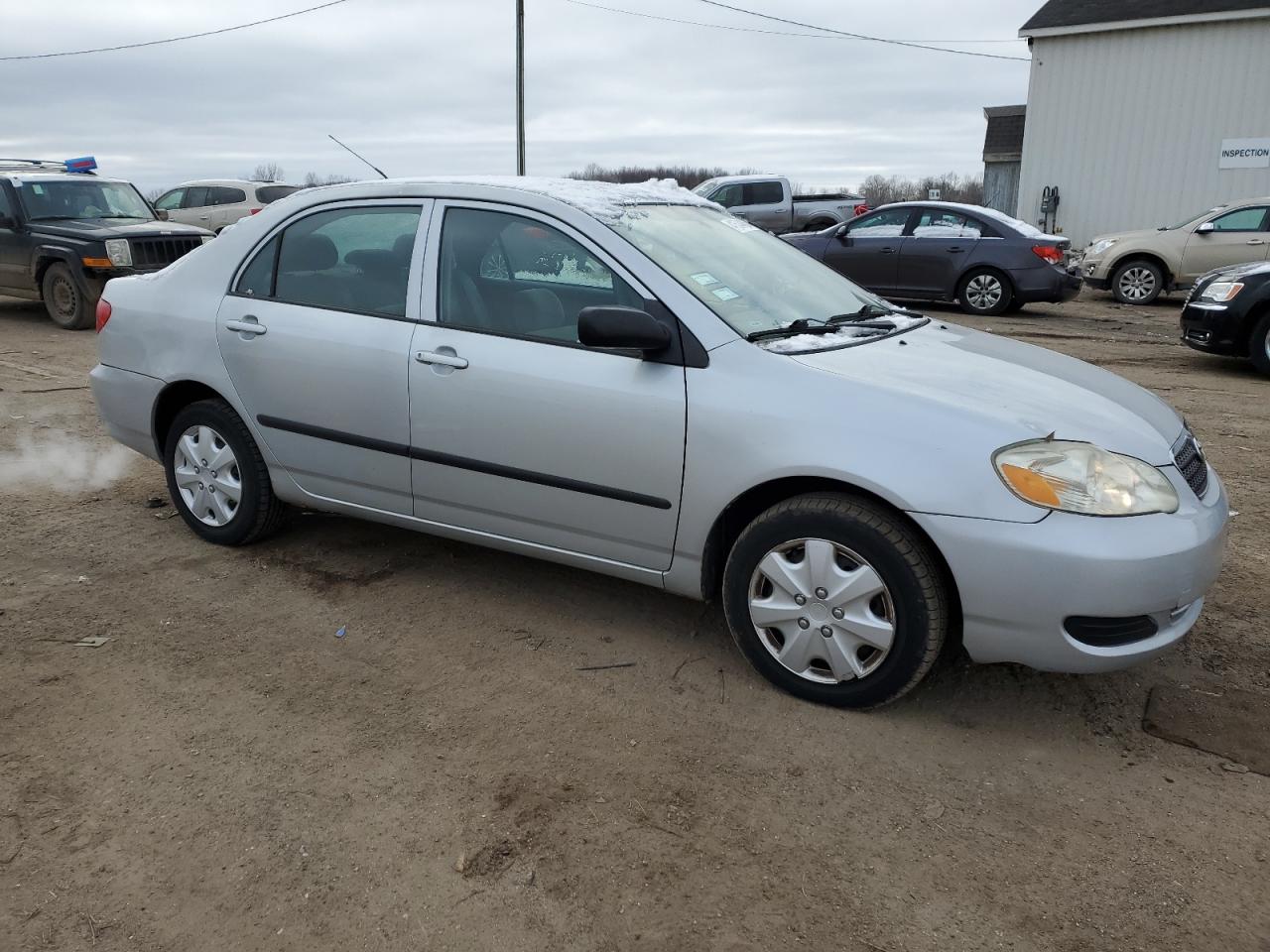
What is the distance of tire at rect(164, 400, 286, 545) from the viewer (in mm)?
4453

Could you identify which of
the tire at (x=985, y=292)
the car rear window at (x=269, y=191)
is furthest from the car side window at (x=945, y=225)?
the car rear window at (x=269, y=191)

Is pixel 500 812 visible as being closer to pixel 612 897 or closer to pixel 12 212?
pixel 612 897

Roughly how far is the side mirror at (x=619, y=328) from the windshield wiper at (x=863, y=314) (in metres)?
0.90

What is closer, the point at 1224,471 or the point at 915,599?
the point at 915,599

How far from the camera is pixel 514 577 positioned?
437cm

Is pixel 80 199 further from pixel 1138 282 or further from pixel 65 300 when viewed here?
pixel 1138 282

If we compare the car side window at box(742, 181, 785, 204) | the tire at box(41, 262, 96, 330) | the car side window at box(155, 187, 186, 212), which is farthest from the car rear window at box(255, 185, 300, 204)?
the car side window at box(742, 181, 785, 204)

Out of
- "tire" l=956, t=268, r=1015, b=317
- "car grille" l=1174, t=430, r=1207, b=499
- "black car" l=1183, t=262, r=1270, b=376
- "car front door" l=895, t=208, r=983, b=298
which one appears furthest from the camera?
"car front door" l=895, t=208, r=983, b=298

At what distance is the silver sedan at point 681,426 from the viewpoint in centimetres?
297

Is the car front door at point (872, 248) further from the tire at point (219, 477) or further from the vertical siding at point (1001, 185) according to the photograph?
the vertical siding at point (1001, 185)

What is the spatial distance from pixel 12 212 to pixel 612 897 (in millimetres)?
12768

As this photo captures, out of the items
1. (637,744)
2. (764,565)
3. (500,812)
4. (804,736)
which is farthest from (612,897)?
(764,565)

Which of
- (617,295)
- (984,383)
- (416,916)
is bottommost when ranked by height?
(416,916)

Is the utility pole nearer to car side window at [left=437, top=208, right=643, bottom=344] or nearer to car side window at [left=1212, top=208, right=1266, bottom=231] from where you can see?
car side window at [left=1212, top=208, right=1266, bottom=231]
